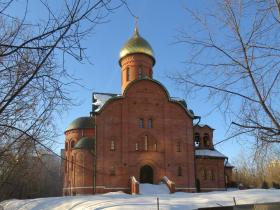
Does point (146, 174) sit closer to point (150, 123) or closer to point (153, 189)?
point (153, 189)

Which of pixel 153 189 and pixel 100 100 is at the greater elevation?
pixel 100 100

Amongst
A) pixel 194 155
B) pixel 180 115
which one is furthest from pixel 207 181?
pixel 180 115

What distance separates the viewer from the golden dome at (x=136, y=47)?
3241cm

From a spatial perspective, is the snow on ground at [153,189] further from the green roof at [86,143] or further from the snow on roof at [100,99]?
the snow on roof at [100,99]

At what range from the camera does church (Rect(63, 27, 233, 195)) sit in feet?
88.0

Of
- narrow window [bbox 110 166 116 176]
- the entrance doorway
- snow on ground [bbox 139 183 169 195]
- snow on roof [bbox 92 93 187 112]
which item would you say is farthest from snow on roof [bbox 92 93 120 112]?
snow on ground [bbox 139 183 169 195]

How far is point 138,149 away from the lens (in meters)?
27.5

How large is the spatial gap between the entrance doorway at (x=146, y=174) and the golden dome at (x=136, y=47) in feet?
34.4

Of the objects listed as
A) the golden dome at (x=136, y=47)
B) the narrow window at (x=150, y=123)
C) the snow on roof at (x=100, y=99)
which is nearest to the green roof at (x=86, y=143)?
the snow on roof at (x=100, y=99)

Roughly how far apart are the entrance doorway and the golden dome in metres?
10.5

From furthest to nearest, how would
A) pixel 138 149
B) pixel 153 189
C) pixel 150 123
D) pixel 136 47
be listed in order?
pixel 136 47 → pixel 150 123 → pixel 138 149 → pixel 153 189

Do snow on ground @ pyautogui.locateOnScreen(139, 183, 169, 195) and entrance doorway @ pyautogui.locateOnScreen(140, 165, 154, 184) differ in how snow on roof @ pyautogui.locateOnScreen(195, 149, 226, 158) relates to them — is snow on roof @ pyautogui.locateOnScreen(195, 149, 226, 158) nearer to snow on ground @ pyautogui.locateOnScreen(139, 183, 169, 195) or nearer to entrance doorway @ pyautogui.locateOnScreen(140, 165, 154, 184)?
entrance doorway @ pyautogui.locateOnScreen(140, 165, 154, 184)

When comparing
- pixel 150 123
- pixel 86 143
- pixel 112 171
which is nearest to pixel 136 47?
pixel 150 123

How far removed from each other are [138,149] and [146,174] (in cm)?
197
